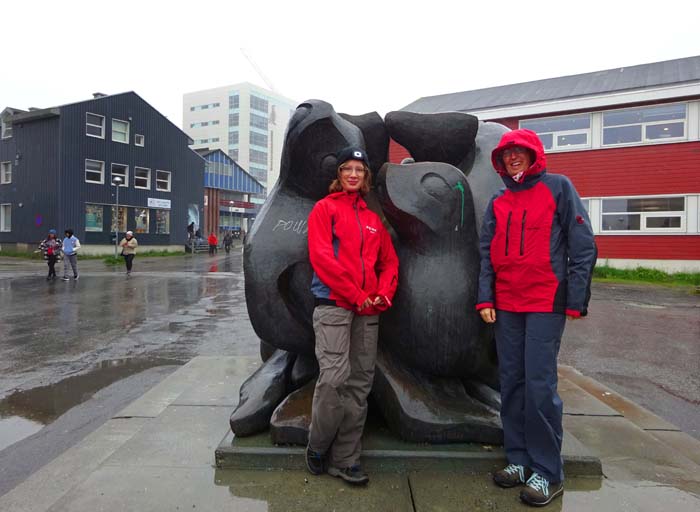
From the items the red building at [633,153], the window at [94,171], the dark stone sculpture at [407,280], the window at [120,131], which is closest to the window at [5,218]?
the window at [94,171]

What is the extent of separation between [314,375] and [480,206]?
61.2 inches

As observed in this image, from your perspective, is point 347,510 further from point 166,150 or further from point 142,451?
point 166,150

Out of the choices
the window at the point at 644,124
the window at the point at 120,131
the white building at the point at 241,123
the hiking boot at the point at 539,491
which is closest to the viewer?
the hiking boot at the point at 539,491

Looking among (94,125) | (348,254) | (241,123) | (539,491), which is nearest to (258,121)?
(241,123)

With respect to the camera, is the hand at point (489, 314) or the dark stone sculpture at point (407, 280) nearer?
the hand at point (489, 314)

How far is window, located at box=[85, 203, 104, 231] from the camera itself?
28250 mm

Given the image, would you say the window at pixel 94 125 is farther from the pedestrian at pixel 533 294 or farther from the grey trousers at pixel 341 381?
the pedestrian at pixel 533 294

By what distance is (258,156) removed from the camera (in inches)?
3169

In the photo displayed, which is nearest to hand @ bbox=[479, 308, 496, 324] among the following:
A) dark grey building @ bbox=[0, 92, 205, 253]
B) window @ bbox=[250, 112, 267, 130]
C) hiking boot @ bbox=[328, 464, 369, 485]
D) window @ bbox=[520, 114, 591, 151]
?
hiking boot @ bbox=[328, 464, 369, 485]

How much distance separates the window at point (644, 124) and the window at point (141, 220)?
2606cm

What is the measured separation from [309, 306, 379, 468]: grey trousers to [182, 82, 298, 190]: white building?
2997 inches

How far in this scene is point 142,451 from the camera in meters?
2.91

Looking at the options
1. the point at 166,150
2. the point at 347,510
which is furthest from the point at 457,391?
the point at 166,150

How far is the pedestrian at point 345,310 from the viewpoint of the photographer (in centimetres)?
251
